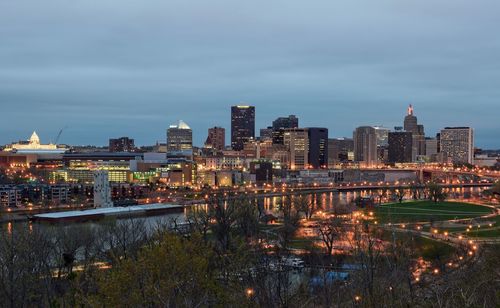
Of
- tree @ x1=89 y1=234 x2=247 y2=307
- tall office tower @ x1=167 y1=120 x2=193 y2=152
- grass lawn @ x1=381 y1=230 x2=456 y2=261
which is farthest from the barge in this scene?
tall office tower @ x1=167 y1=120 x2=193 y2=152

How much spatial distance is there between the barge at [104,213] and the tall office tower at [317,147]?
63.9m

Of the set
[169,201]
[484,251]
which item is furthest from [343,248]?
[169,201]

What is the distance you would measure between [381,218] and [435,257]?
11.6 meters

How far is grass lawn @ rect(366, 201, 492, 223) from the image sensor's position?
3275cm

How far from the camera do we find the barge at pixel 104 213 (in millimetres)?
33275

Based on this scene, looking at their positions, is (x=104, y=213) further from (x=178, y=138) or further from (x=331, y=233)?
(x=178, y=138)

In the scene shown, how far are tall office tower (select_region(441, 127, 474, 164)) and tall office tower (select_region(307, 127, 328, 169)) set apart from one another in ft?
149

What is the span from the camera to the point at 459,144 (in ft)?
465

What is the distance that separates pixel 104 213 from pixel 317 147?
73.7 metres

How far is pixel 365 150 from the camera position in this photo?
435 feet

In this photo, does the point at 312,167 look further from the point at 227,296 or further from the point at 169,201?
the point at 227,296

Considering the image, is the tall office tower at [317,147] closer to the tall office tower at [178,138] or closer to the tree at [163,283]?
the tall office tower at [178,138]

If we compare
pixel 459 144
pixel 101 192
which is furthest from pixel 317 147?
pixel 101 192

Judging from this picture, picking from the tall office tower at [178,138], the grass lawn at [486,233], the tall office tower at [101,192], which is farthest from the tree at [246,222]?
the tall office tower at [178,138]
